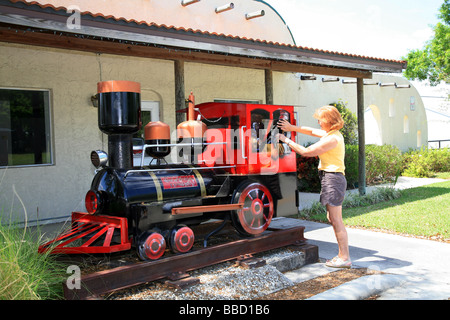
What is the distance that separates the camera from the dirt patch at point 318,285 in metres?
4.21

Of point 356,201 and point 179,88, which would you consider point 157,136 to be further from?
point 356,201

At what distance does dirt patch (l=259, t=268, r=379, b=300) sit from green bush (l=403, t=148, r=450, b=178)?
36.7 ft

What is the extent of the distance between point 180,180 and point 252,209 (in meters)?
0.99

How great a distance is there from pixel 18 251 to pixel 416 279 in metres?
3.99

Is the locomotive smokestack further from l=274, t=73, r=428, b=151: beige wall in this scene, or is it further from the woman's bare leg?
l=274, t=73, r=428, b=151: beige wall

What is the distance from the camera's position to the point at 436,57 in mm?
18000

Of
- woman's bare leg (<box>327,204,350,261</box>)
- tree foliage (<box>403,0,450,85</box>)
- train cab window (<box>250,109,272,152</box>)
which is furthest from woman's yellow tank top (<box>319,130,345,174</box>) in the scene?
tree foliage (<box>403,0,450,85</box>)

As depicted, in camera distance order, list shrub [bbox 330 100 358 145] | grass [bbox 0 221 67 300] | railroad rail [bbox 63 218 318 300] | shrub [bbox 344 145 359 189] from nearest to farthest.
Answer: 1. grass [bbox 0 221 67 300]
2. railroad rail [bbox 63 218 318 300]
3. shrub [bbox 344 145 359 189]
4. shrub [bbox 330 100 358 145]

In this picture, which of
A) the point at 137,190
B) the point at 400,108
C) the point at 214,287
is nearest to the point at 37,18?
the point at 137,190

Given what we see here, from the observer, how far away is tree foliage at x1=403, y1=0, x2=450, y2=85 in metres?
17.3

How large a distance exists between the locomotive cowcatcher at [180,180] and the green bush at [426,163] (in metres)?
10.8

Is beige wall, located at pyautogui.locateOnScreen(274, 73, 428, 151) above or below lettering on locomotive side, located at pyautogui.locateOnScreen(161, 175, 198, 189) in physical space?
above

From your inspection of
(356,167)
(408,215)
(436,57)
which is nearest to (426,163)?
(356,167)

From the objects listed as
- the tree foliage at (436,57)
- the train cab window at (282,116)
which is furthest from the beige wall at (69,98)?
the tree foliage at (436,57)
